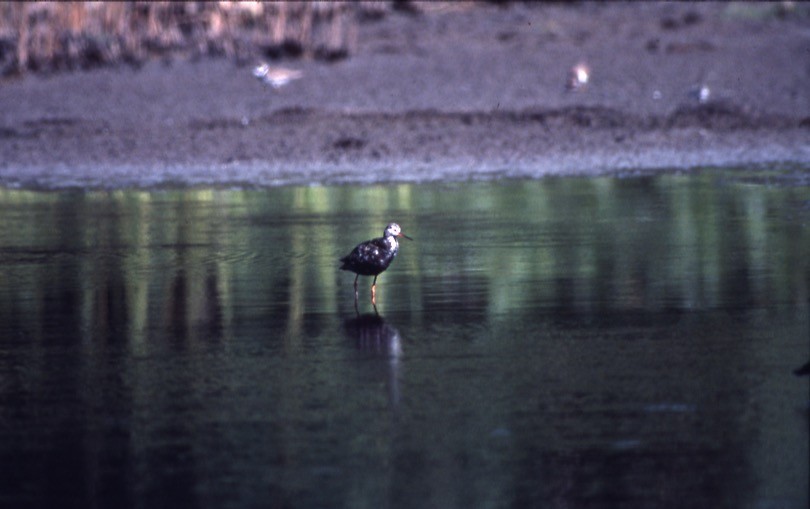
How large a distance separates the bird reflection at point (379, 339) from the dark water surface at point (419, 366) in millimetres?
31

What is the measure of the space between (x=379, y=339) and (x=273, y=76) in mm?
16686

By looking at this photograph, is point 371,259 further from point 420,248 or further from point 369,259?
point 420,248

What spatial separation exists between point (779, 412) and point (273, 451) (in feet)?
7.40

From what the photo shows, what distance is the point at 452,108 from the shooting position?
24391 millimetres

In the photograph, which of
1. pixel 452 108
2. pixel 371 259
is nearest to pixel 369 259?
pixel 371 259

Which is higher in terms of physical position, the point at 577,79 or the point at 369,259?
the point at 577,79

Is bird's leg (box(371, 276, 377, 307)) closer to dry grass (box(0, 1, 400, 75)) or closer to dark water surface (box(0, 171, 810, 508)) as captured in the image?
dark water surface (box(0, 171, 810, 508))

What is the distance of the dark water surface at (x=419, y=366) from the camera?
6.48m

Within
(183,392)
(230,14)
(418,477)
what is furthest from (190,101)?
(418,477)

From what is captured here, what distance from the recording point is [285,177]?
20688 millimetres

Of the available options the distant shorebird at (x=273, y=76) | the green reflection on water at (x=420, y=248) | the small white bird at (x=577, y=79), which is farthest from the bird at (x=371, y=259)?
the distant shorebird at (x=273, y=76)

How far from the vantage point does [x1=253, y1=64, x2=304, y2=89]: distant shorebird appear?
25516 mm

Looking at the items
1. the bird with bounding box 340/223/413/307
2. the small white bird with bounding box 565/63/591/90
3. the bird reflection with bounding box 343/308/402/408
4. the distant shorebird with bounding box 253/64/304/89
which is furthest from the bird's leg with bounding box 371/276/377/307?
the distant shorebird with bounding box 253/64/304/89

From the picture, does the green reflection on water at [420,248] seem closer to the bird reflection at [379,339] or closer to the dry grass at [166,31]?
the bird reflection at [379,339]
